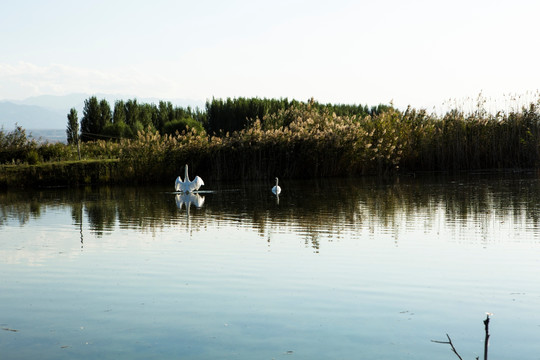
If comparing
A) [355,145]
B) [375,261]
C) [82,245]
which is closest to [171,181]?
[355,145]

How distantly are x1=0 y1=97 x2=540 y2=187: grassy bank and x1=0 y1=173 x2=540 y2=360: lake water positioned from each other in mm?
13508

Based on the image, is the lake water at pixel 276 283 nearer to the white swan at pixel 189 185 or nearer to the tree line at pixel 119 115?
the white swan at pixel 189 185

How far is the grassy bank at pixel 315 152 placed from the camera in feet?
94.0

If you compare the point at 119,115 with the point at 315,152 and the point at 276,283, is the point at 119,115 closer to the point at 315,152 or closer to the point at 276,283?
the point at 315,152

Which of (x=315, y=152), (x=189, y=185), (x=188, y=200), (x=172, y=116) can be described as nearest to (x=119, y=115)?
(x=172, y=116)

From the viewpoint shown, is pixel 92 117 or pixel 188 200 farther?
pixel 92 117

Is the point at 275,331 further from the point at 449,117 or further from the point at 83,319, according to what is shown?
the point at 449,117

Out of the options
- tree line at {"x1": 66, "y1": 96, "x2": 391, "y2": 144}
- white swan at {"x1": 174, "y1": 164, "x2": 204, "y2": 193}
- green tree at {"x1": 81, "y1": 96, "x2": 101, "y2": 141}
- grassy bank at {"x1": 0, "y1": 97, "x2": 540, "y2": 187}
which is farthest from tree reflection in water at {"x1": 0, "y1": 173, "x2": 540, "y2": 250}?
green tree at {"x1": 81, "y1": 96, "x2": 101, "y2": 141}

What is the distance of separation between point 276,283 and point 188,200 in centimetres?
1259

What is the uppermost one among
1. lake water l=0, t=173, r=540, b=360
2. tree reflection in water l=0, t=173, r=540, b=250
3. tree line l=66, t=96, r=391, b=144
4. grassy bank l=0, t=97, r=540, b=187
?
tree line l=66, t=96, r=391, b=144

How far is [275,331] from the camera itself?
567 cm

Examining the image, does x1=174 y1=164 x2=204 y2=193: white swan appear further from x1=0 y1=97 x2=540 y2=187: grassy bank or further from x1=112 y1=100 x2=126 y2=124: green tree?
x1=112 y1=100 x2=126 y2=124: green tree

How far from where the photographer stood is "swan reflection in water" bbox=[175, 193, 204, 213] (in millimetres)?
18125

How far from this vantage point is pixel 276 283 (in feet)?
24.6
